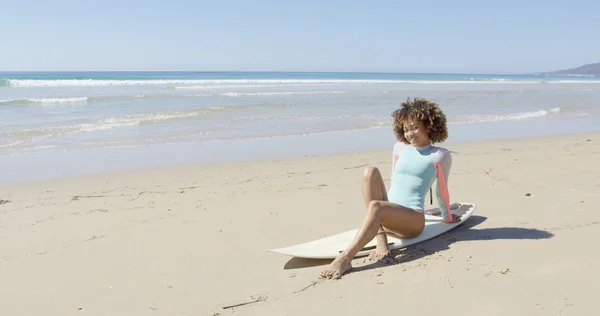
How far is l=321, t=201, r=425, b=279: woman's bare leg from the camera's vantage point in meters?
3.59

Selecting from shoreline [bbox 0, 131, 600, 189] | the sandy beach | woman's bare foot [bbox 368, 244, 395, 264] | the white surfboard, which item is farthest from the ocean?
woman's bare foot [bbox 368, 244, 395, 264]

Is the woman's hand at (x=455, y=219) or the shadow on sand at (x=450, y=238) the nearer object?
the shadow on sand at (x=450, y=238)

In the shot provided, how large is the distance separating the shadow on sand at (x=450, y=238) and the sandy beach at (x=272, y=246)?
2 centimetres

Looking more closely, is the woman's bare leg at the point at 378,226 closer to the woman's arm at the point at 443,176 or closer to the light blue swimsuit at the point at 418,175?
the light blue swimsuit at the point at 418,175

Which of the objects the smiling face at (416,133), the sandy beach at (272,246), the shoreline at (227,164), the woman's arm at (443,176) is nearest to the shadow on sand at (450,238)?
the sandy beach at (272,246)

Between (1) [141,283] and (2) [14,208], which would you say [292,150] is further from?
(1) [141,283]

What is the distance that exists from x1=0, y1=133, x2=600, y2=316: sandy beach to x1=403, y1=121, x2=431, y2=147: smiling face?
2.66 feet

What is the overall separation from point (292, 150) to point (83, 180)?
148 inches

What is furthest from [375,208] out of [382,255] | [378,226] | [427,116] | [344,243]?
[427,116]

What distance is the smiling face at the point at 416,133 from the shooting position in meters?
4.05

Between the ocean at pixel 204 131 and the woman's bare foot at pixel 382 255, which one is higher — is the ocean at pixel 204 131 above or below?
above

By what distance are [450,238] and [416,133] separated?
915 mm

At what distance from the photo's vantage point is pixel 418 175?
4051 millimetres

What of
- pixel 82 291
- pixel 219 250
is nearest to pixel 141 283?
pixel 82 291
